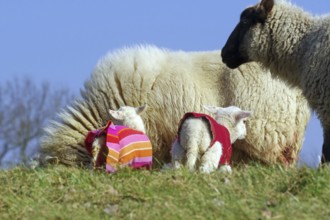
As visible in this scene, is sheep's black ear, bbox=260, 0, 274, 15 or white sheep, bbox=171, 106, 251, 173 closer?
white sheep, bbox=171, 106, 251, 173

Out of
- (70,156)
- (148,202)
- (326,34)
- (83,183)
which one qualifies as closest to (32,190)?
(83,183)

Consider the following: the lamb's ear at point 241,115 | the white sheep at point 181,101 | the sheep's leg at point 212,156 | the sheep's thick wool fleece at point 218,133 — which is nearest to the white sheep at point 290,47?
the lamb's ear at point 241,115

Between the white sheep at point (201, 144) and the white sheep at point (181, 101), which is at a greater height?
the white sheep at point (201, 144)

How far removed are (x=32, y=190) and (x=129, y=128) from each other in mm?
2774

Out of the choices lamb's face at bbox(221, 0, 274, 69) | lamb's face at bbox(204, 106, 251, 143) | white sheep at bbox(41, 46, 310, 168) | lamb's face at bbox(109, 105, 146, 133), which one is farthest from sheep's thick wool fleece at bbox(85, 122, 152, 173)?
white sheep at bbox(41, 46, 310, 168)

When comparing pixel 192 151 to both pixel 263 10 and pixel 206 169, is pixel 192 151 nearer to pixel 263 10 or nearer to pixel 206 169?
pixel 206 169

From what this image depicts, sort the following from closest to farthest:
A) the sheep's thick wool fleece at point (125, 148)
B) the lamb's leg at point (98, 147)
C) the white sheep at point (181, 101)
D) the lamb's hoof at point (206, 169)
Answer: the lamb's hoof at point (206, 169), the sheep's thick wool fleece at point (125, 148), the lamb's leg at point (98, 147), the white sheep at point (181, 101)

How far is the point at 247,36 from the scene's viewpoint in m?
9.45

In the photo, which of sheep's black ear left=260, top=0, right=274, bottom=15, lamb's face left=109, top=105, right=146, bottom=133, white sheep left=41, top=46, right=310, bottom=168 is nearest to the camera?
sheep's black ear left=260, top=0, right=274, bottom=15

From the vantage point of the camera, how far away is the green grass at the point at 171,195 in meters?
5.43

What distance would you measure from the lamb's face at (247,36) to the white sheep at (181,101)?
1.63 m

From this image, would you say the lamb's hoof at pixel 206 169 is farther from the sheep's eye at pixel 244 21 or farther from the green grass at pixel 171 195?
the sheep's eye at pixel 244 21

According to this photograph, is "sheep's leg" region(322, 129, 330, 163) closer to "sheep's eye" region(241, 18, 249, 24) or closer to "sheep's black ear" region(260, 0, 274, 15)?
"sheep's black ear" region(260, 0, 274, 15)

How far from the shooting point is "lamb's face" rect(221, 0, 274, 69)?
931 cm
